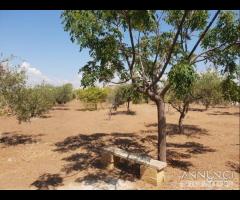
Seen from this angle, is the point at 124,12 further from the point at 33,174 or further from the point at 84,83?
the point at 33,174

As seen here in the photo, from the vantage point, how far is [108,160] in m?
11.3

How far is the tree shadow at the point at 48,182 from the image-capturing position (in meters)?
9.31

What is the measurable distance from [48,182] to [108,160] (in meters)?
2.72

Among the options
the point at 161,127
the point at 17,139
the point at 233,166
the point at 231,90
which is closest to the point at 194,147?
the point at 233,166

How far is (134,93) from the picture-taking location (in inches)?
439

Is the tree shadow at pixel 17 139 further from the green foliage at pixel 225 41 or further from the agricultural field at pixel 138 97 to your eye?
the green foliage at pixel 225 41

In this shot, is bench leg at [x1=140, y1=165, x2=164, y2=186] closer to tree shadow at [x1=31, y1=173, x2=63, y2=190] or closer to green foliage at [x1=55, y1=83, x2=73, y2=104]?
tree shadow at [x1=31, y1=173, x2=63, y2=190]

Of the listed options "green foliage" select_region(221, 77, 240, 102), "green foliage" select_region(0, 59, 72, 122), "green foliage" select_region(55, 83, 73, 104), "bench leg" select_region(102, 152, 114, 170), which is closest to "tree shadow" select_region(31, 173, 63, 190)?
"bench leg" select_region(102, 152, 114, 170)

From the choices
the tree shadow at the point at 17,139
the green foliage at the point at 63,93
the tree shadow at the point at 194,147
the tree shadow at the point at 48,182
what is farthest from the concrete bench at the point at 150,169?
the green foliage at the point at 63,93

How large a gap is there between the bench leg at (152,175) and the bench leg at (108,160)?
1.85 meters

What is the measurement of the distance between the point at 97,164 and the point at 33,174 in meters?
2.77

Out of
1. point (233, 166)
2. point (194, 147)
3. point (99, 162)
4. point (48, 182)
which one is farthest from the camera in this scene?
point (194, 147)

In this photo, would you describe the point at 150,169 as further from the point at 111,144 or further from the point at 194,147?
the point at 111,144
